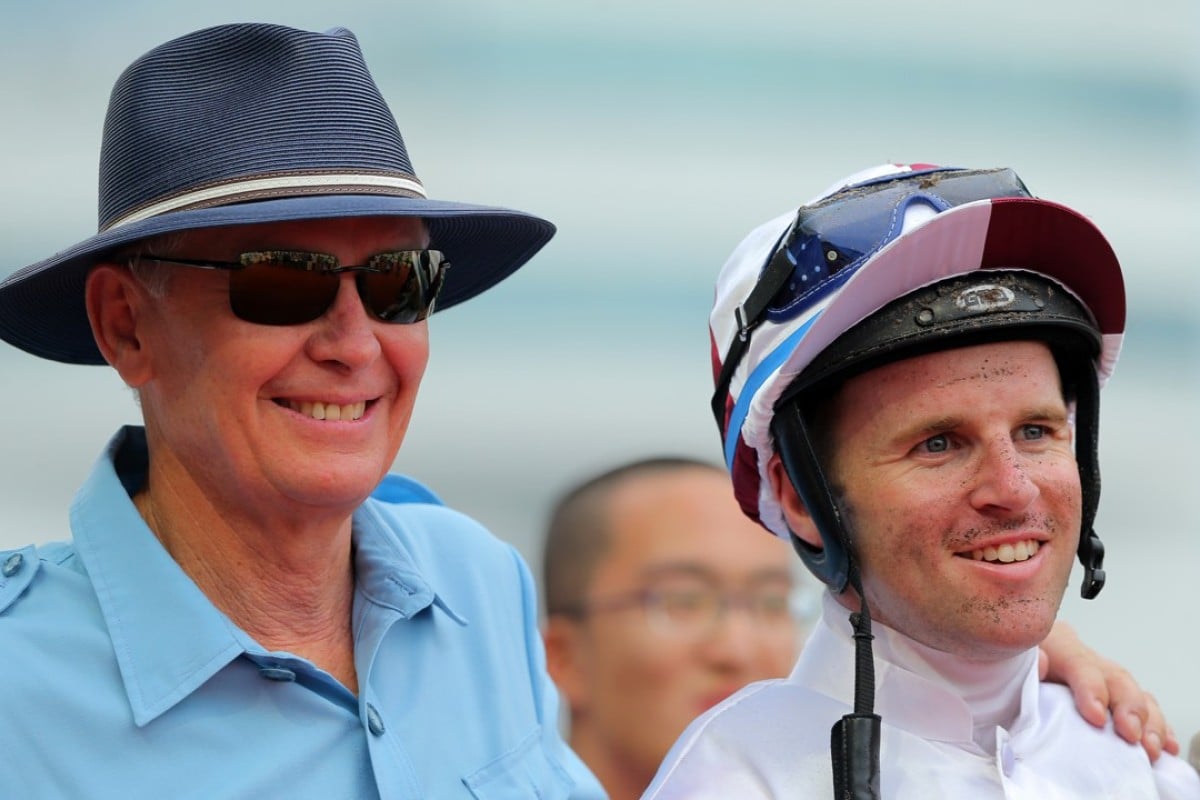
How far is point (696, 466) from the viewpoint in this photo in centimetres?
439

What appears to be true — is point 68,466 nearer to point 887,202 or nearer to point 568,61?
point 568,61

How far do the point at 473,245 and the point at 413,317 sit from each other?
325 mm

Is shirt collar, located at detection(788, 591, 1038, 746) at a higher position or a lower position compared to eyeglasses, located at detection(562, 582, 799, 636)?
higher

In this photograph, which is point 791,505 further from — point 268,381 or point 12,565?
point 12,565

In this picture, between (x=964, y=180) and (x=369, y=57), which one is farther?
(x=369, y=57)

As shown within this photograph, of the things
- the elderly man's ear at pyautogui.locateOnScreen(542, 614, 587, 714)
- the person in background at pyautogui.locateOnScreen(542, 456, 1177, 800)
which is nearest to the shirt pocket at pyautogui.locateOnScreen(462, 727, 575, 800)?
the person in background at pyautogui.locateOnScreen(542, 456, 1177, 800)

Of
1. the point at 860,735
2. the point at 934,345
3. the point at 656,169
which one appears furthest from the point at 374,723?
the point at 656,169

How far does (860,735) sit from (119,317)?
4.11 ft

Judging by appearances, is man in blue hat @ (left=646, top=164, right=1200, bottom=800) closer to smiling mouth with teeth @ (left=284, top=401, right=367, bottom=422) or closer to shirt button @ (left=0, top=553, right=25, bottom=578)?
smiling mouth with teeth @ (left=284, top=401, right=367, bottom=422)

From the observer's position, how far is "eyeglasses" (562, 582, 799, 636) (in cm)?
413

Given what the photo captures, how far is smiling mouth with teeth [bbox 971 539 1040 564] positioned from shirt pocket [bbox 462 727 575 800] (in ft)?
2.65

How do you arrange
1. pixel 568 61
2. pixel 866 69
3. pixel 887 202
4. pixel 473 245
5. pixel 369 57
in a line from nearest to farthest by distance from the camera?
pixel 887 202
pixel 473 245
pixel 369 57
pixel 568 61
pixel 866 69

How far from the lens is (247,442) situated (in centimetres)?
246

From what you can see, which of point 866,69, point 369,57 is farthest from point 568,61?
point 866,69
